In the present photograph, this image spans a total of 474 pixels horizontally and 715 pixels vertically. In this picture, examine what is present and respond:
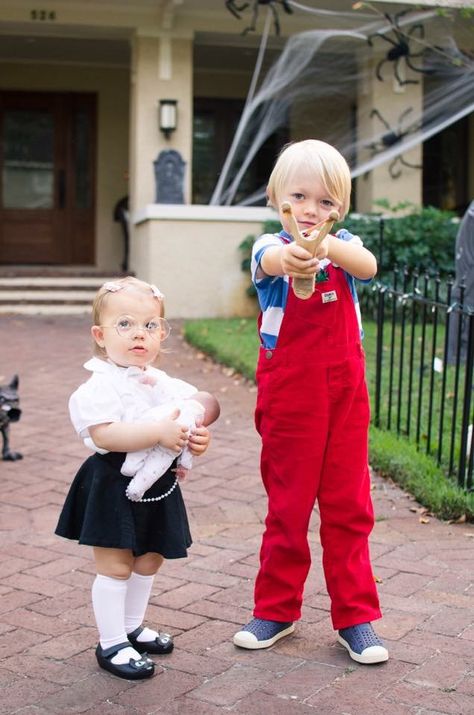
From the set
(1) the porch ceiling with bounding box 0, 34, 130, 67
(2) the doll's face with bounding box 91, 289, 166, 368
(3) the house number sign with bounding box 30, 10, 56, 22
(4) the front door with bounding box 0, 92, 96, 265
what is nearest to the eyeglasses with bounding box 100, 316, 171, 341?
(2) the doll's face with bounding box 91, 289, 166, 368

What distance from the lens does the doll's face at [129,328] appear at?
270 centimetres

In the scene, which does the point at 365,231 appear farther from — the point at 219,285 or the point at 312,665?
the point at 312,665

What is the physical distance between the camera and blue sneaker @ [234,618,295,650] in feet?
9.86

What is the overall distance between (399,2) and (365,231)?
9.23ft

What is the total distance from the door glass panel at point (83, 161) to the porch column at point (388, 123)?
4505 mm

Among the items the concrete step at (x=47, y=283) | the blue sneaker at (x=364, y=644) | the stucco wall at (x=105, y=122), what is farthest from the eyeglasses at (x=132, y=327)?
the stucco wall at (x=105, y=122)

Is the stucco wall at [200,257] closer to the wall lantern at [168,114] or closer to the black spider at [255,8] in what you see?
the wall lantern at [168,114]

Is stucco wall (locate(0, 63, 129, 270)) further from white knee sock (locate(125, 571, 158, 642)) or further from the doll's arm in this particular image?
the doll's arm

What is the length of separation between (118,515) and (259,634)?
670 millimetres

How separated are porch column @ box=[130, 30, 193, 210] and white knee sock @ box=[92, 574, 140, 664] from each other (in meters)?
9.62

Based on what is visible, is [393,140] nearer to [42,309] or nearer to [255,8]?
[255,8]

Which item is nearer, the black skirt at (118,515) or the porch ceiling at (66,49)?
the black skirt at (118,515)

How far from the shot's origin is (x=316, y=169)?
2703 mm

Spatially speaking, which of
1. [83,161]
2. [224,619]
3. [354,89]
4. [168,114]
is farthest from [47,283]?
[224,619]
